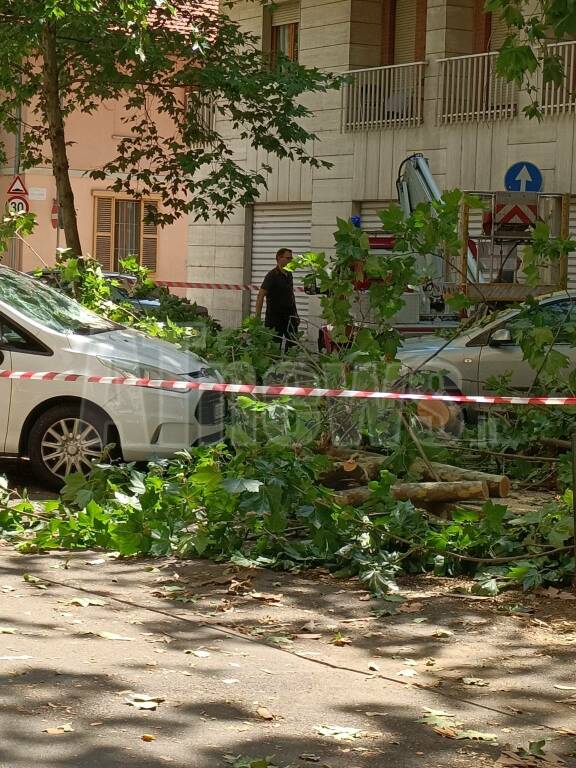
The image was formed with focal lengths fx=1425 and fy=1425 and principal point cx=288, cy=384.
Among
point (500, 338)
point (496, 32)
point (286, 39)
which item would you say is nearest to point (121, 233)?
point (286, 39)

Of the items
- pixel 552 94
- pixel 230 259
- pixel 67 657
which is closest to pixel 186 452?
pixel 67 657

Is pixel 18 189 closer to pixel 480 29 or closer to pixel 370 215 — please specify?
pixel 370 215

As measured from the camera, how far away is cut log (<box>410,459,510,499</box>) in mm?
Answer: 9039

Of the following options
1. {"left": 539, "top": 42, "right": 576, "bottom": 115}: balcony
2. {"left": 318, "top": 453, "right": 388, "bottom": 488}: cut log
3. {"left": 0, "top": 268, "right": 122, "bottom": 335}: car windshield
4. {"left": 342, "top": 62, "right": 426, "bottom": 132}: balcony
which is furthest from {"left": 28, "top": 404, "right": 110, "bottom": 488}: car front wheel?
{"left": 342, "top": 62, "right": 426, "bottom": 132}: balcony

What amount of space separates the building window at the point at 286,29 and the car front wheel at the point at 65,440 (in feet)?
66.0

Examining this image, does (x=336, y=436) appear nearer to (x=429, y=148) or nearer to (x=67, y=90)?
(x=67, y=90)

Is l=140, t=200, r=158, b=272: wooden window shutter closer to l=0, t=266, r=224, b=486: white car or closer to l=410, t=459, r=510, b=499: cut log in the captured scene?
l=0, t=266, r=224, b=486: white car

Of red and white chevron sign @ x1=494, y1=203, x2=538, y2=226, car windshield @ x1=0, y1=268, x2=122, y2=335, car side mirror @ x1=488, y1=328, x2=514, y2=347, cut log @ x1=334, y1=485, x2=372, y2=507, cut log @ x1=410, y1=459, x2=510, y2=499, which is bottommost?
cut log @ x1=334, y1=485, x2=372, y2=507

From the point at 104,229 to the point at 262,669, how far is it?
37.4m

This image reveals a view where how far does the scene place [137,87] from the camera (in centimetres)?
2303

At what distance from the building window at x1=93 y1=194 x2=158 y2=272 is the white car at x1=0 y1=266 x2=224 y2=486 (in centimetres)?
3149

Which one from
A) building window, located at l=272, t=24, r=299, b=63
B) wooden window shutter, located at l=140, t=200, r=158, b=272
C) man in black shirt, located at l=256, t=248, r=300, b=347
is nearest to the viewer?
man in black shirt, located at l=256, t=248, r=300, b=347

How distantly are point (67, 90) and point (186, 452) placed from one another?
14.5m

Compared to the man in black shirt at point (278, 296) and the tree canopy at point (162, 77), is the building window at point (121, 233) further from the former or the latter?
the man in black shirt at point (278, 296)
